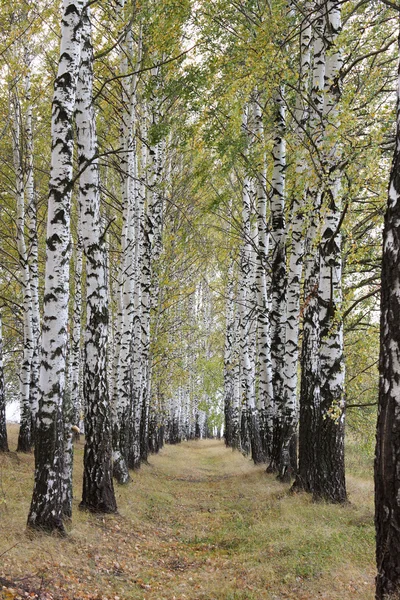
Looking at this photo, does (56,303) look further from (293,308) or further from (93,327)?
(293,308)

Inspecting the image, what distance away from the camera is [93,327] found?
27.0ft

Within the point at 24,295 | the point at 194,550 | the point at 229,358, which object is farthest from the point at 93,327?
the point at 229,358

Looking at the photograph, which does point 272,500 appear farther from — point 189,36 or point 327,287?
point 189,36

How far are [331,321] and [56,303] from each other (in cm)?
406

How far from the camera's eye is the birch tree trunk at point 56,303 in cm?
626

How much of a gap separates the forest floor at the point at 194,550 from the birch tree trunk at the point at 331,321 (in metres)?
0.55

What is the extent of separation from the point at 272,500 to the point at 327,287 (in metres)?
4.33

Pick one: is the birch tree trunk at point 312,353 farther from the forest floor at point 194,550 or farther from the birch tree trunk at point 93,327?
the birch tree trunk at point 93,327

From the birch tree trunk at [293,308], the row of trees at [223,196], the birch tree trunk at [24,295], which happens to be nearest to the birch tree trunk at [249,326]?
the row of trees at [223,196]

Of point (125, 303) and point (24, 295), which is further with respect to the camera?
point (24, 295)

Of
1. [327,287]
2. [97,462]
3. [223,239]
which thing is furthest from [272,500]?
[223,239]

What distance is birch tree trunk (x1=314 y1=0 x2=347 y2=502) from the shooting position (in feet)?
25.5

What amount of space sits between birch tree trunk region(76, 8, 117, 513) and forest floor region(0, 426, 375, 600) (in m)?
0.53

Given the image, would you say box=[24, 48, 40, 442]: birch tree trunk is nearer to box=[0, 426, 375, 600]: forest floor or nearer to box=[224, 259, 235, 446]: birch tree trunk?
box=[0, 426, 375, 600]: forest floor
